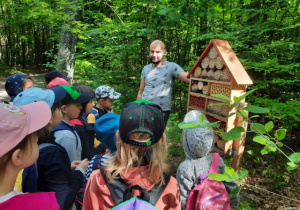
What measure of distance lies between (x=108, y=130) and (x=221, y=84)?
1.58 meters

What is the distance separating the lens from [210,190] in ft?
5.24

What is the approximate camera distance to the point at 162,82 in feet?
10.7

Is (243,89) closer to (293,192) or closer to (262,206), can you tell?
(262,206)

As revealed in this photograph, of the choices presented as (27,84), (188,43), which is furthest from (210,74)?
(27,84)

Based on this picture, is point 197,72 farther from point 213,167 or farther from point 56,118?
point 56,118

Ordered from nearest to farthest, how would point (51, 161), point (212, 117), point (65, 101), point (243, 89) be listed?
point (51, 161) → point (65, 101) → point (243, 89) → point (212, 117)

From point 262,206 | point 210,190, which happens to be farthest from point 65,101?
point 262,206

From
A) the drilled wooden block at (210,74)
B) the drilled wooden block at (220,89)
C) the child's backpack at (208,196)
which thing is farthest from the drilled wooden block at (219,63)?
the child's backpack at (208,196)

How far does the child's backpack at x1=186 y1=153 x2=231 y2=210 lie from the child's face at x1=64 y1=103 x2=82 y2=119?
146 cm

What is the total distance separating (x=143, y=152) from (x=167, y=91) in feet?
7.05

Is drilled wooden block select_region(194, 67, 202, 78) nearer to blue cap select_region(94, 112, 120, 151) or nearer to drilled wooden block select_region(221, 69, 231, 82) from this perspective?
drilled wooden block select_region(221, 69, 231, 82)

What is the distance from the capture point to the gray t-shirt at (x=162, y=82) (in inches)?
128

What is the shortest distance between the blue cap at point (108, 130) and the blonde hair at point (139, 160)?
343 millimetres

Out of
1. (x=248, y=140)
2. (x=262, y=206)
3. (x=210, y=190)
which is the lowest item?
(x=262, y=206)
